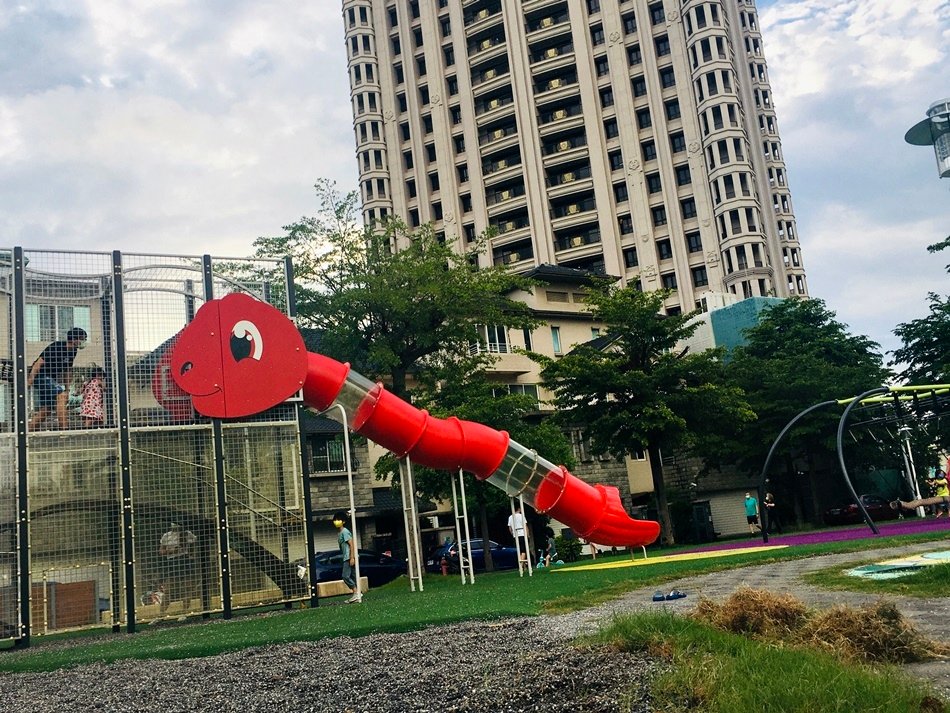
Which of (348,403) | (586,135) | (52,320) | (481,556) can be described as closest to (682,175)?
(586,135)

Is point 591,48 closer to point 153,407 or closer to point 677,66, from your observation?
point 677,66

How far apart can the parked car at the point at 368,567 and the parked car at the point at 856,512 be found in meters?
23.0

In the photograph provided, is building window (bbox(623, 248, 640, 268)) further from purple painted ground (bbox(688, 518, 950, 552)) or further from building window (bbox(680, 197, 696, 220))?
purple painted ground (bbox(688, 518, 950, 552))

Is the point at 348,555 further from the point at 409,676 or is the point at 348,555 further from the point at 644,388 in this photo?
the point at 644,388

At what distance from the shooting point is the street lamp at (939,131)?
33406 mm

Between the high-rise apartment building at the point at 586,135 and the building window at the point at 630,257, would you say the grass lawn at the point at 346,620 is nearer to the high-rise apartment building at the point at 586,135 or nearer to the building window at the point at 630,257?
the high-rise apartment building at the point at 586,135

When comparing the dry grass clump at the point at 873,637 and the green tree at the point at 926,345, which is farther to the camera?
the green tree at the point at 926,345

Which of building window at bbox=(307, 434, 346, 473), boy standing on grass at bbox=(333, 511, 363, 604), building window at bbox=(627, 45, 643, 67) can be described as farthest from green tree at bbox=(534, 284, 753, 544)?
building window at bbox=(627, 45, 643, 67)

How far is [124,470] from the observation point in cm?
1816

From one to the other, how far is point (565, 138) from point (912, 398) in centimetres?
5759

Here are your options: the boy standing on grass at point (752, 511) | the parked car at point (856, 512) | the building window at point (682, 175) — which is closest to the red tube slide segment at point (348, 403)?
the boy standing on grass at point (752, 511)

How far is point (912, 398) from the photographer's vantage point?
28797 mm

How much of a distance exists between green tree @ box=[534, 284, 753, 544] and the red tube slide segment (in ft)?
40.0

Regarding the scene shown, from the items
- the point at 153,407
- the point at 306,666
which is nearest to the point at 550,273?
the point at 153,407
